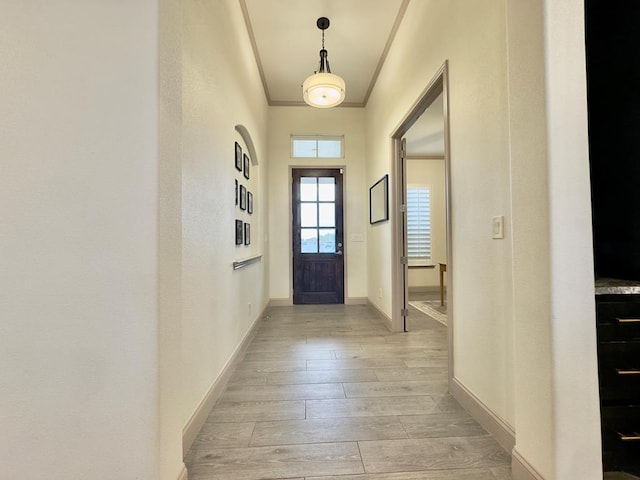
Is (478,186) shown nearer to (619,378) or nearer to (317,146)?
(619,378)

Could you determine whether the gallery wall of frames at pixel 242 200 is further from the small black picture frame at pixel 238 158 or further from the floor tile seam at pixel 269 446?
the floor tile seam at pixel 269 446

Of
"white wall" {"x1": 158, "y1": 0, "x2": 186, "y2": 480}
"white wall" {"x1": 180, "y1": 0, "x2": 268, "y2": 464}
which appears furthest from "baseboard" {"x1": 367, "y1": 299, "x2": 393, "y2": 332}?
"white wall" {"x1": 158, "y1": 0, "x2": 186, "y2": 480}

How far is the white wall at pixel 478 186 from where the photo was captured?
1501 mm

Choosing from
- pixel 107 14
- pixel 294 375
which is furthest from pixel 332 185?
pixel 107 14

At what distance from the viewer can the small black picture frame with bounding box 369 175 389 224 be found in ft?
12.0

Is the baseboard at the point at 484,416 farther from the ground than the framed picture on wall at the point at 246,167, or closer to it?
closer to it

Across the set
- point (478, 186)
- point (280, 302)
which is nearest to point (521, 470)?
point (478, 186)

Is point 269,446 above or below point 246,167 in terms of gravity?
below

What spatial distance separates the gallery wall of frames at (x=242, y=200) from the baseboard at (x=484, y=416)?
2067 millimetres

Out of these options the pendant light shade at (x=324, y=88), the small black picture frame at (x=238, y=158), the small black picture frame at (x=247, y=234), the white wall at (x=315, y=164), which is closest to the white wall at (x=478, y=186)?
the pendant light shade at (x=324, y=88)

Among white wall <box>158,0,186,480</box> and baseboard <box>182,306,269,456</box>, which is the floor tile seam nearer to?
baseboard <box>182,306,269,456</box>

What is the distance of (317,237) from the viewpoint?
16.5ft

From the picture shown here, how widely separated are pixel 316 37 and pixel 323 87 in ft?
2.72

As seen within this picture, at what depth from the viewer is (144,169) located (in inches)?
39.9
